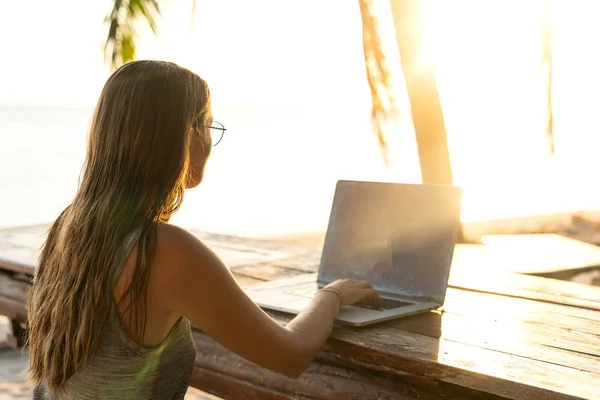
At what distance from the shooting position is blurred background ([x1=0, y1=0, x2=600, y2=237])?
500 centimetres

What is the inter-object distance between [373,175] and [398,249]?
20.8m

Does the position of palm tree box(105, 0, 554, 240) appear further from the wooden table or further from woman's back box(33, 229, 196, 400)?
woman's back box(33, 229, 196, 400)

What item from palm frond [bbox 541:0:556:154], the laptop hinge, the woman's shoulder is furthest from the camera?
palm frond [bbox 541:0:556:154]

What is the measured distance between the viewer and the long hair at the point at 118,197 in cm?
127

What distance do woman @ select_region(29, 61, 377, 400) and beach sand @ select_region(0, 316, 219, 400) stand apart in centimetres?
232

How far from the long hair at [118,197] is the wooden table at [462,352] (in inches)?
25.5

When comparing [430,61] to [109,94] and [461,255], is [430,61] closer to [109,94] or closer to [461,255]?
[461,255]

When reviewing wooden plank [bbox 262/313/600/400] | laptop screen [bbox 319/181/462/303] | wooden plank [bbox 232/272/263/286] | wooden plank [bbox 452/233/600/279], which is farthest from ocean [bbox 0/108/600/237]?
wooden plank [bbox 262/313/600/400]

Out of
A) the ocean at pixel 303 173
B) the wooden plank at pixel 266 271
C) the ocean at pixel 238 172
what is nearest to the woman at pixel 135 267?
the wooden plank at pixel 266 271

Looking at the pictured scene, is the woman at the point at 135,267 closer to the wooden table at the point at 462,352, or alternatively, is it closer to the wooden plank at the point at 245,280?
the wooden table at the point at 462,352

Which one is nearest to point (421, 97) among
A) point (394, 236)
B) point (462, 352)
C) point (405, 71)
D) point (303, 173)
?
point (405, 71)

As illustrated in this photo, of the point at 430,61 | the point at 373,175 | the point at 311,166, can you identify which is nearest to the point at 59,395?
the point at 430,61

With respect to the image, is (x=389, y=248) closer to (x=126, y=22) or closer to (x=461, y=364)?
(x=461, y=364)

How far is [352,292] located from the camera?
5.88 feet
